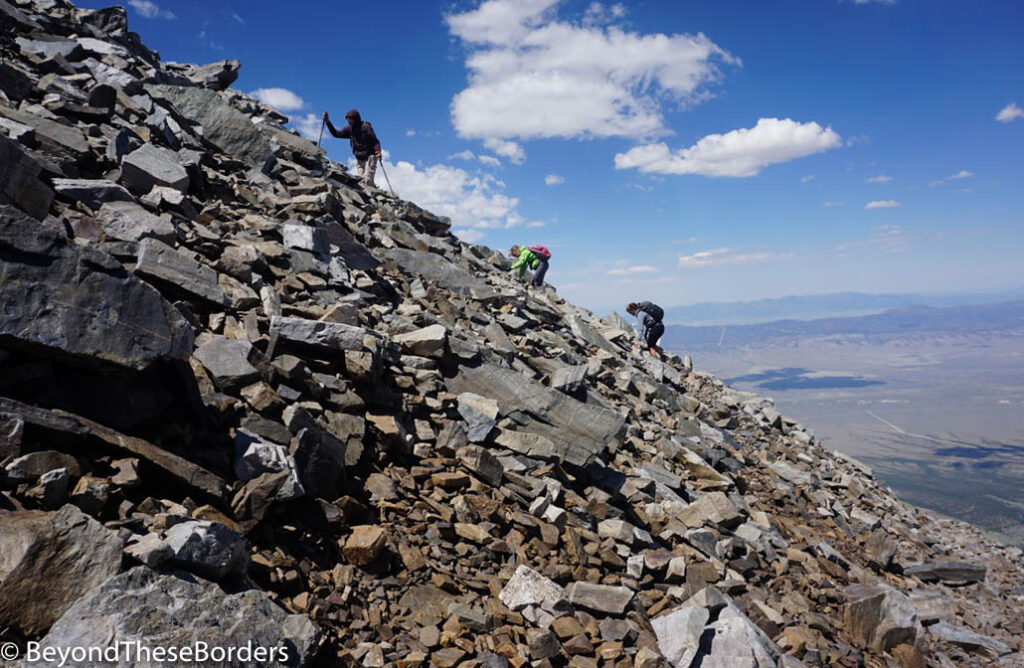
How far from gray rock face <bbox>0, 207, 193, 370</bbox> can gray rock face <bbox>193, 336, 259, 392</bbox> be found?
679 mm

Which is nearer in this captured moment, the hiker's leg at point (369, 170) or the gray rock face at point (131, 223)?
the gray rock face at point (131, 223)

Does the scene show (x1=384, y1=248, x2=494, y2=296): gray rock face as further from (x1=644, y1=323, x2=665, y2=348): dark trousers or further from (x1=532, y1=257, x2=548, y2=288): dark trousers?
(x1=644, y1=323, x2=665, y2=348): dark trousers

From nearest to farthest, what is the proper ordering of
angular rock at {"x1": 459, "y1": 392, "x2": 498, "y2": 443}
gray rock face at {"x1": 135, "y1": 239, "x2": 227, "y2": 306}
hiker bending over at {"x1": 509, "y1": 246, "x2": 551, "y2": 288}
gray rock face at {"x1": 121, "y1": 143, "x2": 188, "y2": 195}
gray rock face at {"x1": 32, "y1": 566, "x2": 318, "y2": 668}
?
gray rock face at {"x1": 32, "y1": 566, "x2": 318, "y2": 668}
gray rock face at {"x1": 135, "y1": 239, "x2": 227, "y2": 306}
angular rock at {"x1": 459, "y1": 392, "x2": 498, "y2": 443}
gray rock face at {"x1": 121, "y1": 143, "x2": 188, "y2": 195}
hiker bending over at {"x1": 509, "y1": 246, "x2": 551, "y2": 288}

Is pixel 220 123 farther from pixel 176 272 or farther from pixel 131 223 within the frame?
pixel 176 272

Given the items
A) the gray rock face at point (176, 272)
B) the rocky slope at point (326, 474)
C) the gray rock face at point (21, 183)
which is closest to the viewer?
the rocky slope at point (326, 474)

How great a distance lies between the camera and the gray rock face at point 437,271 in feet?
49.8

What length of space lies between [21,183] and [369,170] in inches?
675

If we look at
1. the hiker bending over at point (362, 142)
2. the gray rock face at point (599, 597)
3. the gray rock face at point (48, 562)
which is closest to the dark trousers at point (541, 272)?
the hiker bending over at point (362, 142)

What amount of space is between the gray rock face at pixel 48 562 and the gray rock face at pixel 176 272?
13.0ft

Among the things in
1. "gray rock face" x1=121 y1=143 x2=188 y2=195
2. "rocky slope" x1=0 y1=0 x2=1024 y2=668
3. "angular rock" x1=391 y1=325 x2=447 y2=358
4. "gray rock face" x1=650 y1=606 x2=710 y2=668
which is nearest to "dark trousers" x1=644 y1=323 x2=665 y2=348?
"rocky slope" x1=0 y1=0 x2=1024 y2=668

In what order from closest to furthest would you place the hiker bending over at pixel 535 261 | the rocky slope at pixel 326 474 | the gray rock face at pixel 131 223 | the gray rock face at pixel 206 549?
the gray rock face at pixel 206 549
the rocky slope at pixel 326 474
the gray rock face at pixel 131 223
the hiker bending over at pixel 535 261

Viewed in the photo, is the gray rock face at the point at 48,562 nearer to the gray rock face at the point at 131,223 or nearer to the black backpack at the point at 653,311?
the gray rock face at the point at 131,223

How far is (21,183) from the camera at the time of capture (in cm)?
597

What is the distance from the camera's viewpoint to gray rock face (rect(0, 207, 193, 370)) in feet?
14.4
